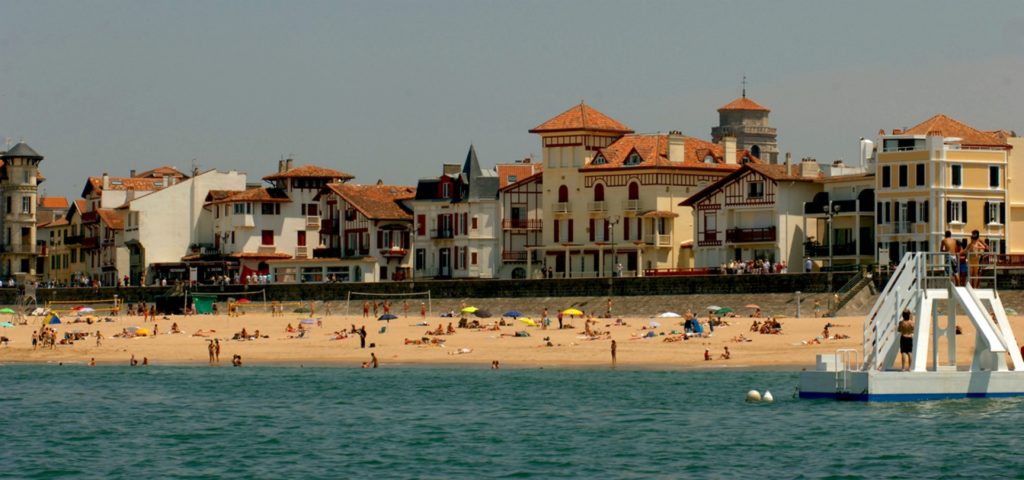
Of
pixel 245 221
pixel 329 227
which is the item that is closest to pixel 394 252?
pixel 329 227

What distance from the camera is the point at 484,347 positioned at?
215ft

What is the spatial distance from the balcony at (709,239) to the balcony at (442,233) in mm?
16341

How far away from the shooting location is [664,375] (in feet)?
187

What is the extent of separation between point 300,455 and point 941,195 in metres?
45.2

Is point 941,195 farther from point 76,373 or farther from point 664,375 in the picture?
point 76,373

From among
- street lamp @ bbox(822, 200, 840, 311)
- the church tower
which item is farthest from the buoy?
the church tower

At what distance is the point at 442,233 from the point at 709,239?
17844 mm

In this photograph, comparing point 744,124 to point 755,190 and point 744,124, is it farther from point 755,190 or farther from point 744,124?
point 755,190

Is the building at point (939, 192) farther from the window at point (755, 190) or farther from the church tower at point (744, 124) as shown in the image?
the church tower at point (744, 124)

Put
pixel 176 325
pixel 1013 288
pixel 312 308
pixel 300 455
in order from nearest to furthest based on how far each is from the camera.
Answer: pixel 300 455 → pixel 1013 288 → pixel 176 325 → pixel 312 308

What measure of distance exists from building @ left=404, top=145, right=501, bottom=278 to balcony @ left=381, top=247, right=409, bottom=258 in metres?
1.28

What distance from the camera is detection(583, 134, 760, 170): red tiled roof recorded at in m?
94.1

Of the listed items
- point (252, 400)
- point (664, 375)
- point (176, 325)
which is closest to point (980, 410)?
point (664, 375)

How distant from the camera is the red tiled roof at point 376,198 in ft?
344
